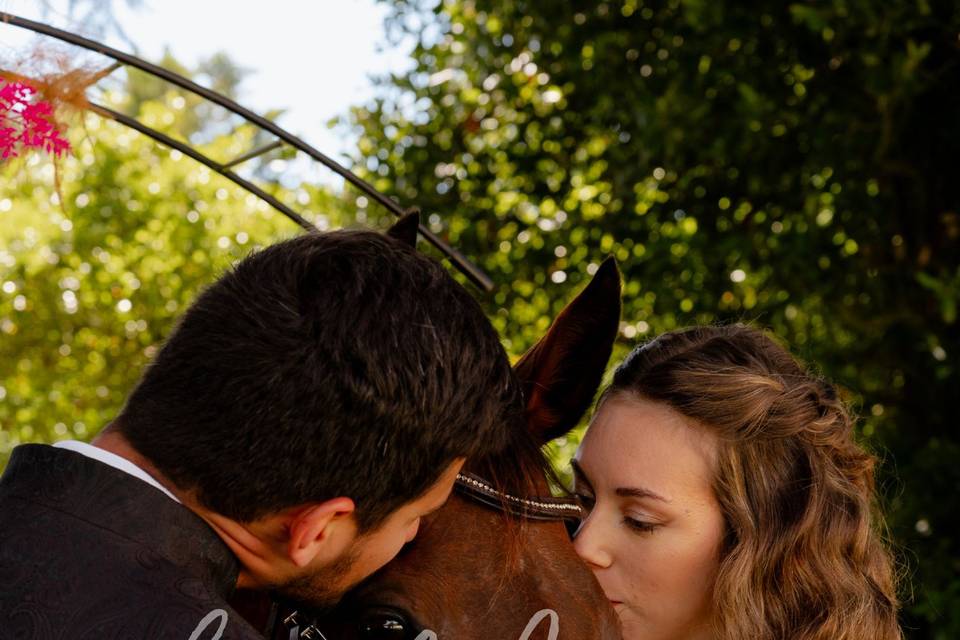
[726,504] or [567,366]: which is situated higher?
[567,366]

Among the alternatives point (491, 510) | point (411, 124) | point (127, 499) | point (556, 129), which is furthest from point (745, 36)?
point (127, 499)

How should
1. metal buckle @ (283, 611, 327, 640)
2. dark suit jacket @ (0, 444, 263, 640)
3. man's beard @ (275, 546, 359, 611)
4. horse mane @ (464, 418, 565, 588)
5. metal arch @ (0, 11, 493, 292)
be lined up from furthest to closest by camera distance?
metal arch @ (0, 11, 493, 292), horse mane @ (464, 418, 565, 588), metal buckle @ (283, 611, 327, 640), man's beard @ (275, 546, 359, 611), dark suit jacket @ (0, 444, 263, 640)

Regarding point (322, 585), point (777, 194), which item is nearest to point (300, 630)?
point (322, 585)

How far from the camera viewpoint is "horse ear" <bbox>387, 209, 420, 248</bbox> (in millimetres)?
2027

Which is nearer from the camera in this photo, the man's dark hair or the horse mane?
the man's dark hair

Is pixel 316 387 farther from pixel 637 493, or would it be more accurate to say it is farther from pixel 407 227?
pixel 637 493

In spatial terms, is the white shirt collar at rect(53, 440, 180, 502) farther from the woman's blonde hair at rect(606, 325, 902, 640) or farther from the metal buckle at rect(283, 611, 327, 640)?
the woman's blonde hair at rect(606, 325, 902, 640)

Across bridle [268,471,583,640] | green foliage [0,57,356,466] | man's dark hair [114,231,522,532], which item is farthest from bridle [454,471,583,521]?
green foliage [0,57,356,466]

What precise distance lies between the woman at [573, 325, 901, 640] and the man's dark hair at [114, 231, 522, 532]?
2.64 feet

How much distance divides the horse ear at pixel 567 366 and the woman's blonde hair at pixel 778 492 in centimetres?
29

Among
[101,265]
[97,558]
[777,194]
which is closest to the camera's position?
[97,558]

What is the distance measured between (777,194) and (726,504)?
289cm

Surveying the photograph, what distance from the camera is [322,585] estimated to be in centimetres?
152

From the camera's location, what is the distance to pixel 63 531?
1243 millimetres
